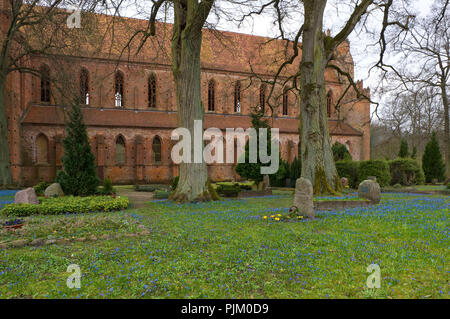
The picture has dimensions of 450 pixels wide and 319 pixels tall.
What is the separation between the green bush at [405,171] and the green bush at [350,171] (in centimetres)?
413

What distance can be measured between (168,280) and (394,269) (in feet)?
9.86

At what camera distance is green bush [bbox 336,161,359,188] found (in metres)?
20.5

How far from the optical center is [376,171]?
19500mm

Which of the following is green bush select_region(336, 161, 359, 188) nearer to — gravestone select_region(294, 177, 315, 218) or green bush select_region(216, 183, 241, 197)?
green bush select_region(216, 183, 241, 197)

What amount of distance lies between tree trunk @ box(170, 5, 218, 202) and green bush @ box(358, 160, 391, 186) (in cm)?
1154

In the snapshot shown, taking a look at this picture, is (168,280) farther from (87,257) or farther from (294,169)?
(294,169)

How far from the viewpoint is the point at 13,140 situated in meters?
24.4

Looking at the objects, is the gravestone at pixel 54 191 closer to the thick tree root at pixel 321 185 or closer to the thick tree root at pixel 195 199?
the thick tree root at pixel 195 199

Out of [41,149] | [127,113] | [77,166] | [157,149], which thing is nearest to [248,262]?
[77,166]

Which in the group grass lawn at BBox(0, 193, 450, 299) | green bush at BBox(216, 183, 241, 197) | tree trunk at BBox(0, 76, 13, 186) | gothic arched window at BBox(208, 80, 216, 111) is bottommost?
green bush at BBox(216, 183, 241, 197)

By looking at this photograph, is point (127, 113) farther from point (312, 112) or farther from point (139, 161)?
point (312, 112)

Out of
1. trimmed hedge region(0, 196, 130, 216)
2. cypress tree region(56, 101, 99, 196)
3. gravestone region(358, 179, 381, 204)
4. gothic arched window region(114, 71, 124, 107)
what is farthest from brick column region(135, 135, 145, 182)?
gravestone region(358, 179, 381, 204)

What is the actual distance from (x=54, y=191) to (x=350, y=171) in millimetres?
18029

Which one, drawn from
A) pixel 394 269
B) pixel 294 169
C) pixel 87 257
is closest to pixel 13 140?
pixel 294 169
